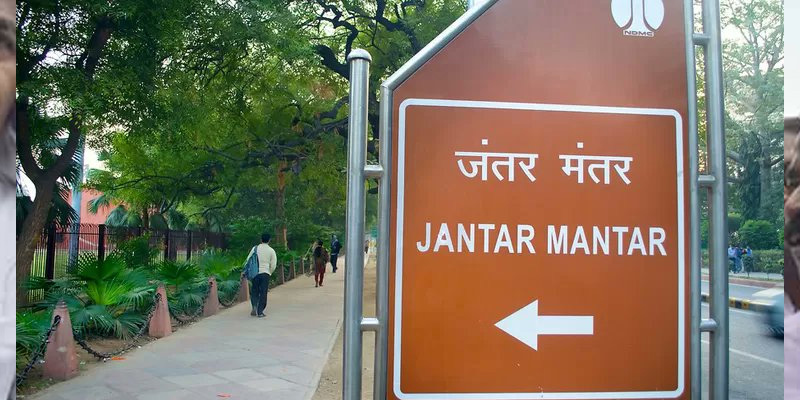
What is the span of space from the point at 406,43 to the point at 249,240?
1022cm

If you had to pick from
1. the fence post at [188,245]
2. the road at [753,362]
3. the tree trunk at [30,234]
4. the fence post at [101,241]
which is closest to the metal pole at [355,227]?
the road at [753,362]

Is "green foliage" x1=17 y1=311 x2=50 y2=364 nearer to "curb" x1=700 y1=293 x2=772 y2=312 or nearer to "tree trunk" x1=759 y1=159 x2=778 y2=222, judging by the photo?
"tree trunk" x1=759 y1=159 x2=778 y2=222

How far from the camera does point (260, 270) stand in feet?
40.0

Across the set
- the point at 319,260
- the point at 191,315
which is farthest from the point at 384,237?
the point at 319,260

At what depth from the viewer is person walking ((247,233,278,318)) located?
12.2 metres

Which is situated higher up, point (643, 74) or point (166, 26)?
point (166, 26)

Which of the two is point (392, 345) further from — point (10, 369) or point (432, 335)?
point (10, 369)

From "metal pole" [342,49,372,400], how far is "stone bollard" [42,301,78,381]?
621cm

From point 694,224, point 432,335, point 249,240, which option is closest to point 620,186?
point 694,224

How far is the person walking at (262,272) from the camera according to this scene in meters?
12.2

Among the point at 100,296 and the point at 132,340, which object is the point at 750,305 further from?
the point at 100,296

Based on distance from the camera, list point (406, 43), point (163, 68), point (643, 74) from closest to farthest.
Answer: point (643, 74) → point (163, 68) → point (406, 43)

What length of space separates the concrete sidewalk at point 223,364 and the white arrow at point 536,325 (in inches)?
211

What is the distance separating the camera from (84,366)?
7.46m
